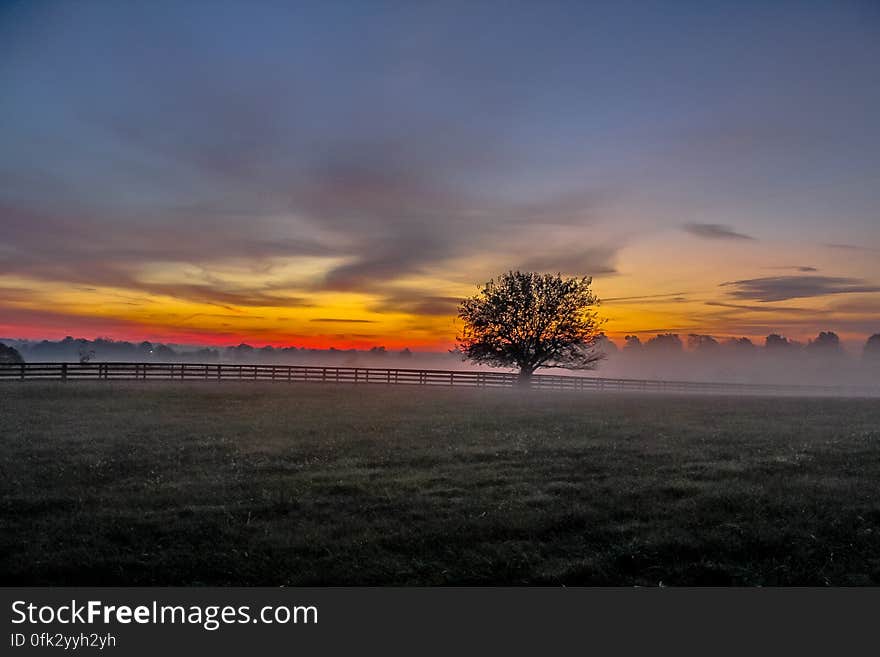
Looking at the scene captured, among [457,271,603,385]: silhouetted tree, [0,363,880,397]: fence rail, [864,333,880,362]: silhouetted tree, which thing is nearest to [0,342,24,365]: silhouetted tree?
[0,363,880,397]: fence rail

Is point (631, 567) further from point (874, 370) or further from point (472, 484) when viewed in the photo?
point (874, 370)

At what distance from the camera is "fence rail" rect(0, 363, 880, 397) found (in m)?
44.5

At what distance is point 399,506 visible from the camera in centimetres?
1174

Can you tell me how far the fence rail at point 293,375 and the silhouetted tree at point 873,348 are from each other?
475ft

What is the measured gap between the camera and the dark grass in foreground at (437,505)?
8.68 m

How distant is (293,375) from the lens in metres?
54.3

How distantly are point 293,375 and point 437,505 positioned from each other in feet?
147

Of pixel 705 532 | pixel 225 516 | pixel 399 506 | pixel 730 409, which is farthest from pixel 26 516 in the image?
pixel 730 409

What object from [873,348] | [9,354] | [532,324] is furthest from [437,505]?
[873,348]

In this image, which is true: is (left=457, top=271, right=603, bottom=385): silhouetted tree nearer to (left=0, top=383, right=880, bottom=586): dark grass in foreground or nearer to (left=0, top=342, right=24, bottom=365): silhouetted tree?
(left=0, top=383, right=880, bottom=586): dark grass in foreground

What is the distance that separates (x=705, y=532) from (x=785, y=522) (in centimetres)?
167

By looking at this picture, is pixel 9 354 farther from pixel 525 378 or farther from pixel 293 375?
pixel 525 378

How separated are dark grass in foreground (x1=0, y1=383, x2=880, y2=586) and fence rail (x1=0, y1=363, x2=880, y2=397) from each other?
81.7 feet

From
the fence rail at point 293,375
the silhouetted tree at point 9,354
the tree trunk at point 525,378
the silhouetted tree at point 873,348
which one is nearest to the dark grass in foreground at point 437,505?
the fence rail at point 293,375
